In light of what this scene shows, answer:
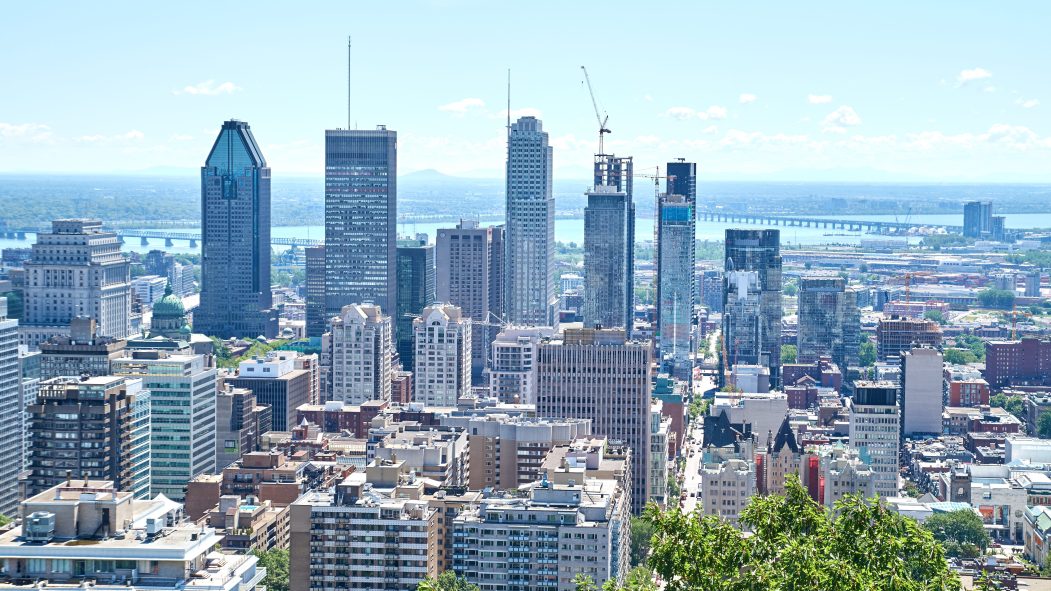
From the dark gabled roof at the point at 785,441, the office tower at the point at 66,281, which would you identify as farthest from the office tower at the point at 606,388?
the office tower at the point at 66,281

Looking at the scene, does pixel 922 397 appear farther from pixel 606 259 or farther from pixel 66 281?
pixel 66 281

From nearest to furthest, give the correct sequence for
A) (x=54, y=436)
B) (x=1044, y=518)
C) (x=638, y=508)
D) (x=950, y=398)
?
(x=54, y=436) < (x=1044, y=518) < (x=638, y=508) < (x=950, y=398)

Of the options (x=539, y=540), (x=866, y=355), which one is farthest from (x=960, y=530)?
(x=866, y=355)

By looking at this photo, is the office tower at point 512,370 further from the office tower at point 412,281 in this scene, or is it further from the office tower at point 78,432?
the office tower at point 78,432

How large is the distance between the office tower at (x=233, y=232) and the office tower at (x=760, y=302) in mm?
32894

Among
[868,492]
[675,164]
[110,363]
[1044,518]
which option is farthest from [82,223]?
[1044,518]

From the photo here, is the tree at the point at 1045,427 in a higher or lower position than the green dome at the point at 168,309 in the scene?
lower

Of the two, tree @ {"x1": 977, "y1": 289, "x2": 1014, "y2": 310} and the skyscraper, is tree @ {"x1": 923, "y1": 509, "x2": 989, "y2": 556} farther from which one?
tree @ {"x1": 977, "y1": 289, "x2": 1014, "y2": 310}

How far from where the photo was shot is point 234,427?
67.5 metres

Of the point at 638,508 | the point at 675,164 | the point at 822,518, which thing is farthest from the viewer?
the point at 675,164

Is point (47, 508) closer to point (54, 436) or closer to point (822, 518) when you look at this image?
point (822, 518)

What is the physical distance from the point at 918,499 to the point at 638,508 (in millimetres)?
10627

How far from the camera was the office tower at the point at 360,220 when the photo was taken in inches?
4038

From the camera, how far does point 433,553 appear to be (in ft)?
135
